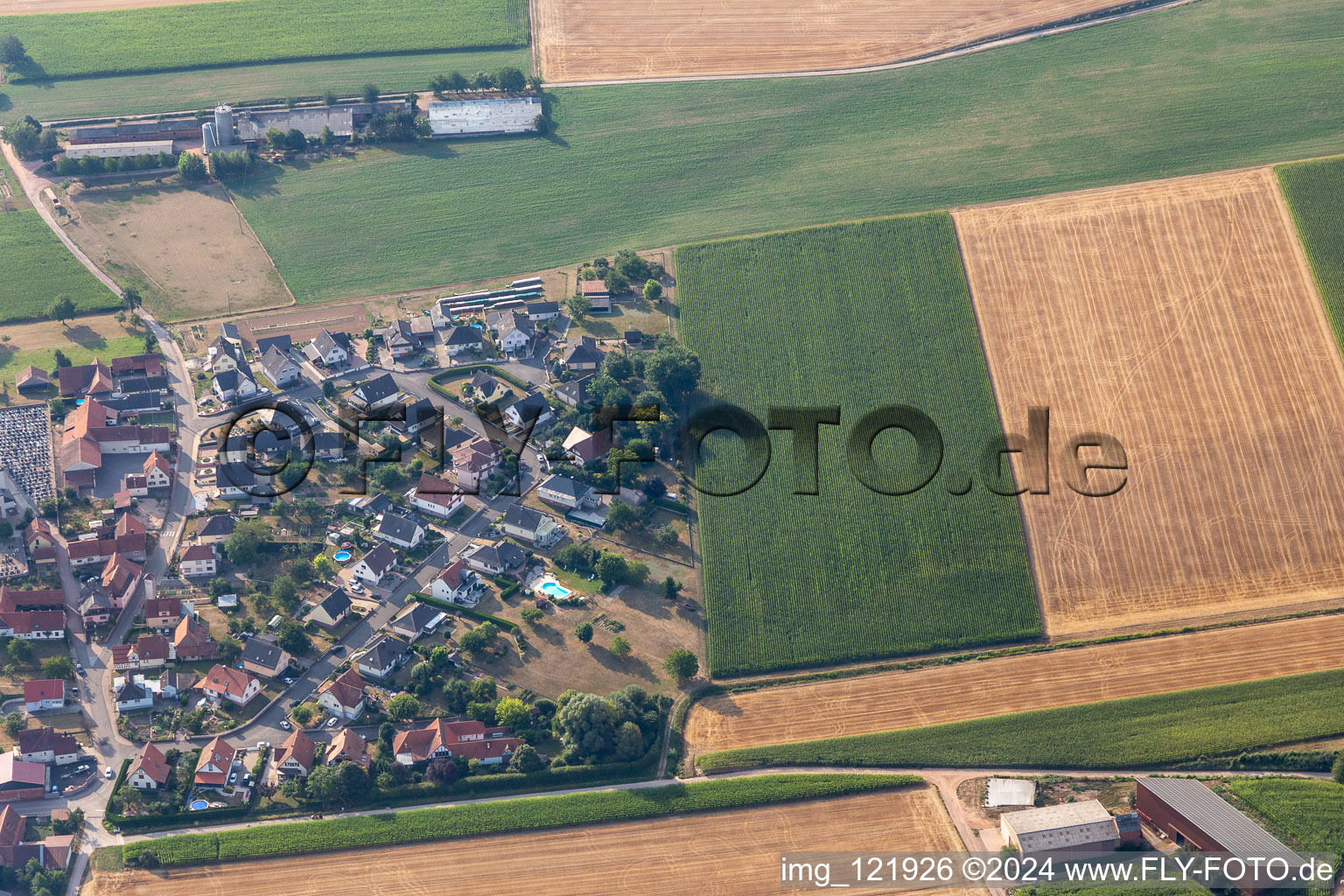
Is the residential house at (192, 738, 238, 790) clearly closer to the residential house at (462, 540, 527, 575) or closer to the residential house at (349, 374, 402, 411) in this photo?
the residential house at (462, 540, 527, 575)

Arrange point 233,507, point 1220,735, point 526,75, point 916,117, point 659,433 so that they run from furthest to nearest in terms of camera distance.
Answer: point 526,75 → point 916,117 → point 659,433 → point 233,507 → point 1220,735

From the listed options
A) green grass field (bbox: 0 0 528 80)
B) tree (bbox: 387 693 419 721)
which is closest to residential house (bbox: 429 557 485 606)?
tree (bbox: 387 693 419 721)

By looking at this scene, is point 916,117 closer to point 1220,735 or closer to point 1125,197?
point 1125,197

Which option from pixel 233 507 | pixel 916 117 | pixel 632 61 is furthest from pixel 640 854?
pixel 632 61

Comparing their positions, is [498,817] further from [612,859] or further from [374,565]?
[374,565]

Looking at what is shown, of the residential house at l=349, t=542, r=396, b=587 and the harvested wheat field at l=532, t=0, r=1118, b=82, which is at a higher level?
the harvested wheat field at l=532, t=0, r=1118, b=82

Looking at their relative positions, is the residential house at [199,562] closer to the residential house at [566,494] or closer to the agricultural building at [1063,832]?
the residential house at [566,494]

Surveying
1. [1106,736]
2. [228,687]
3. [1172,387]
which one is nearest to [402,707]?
[228,687]
